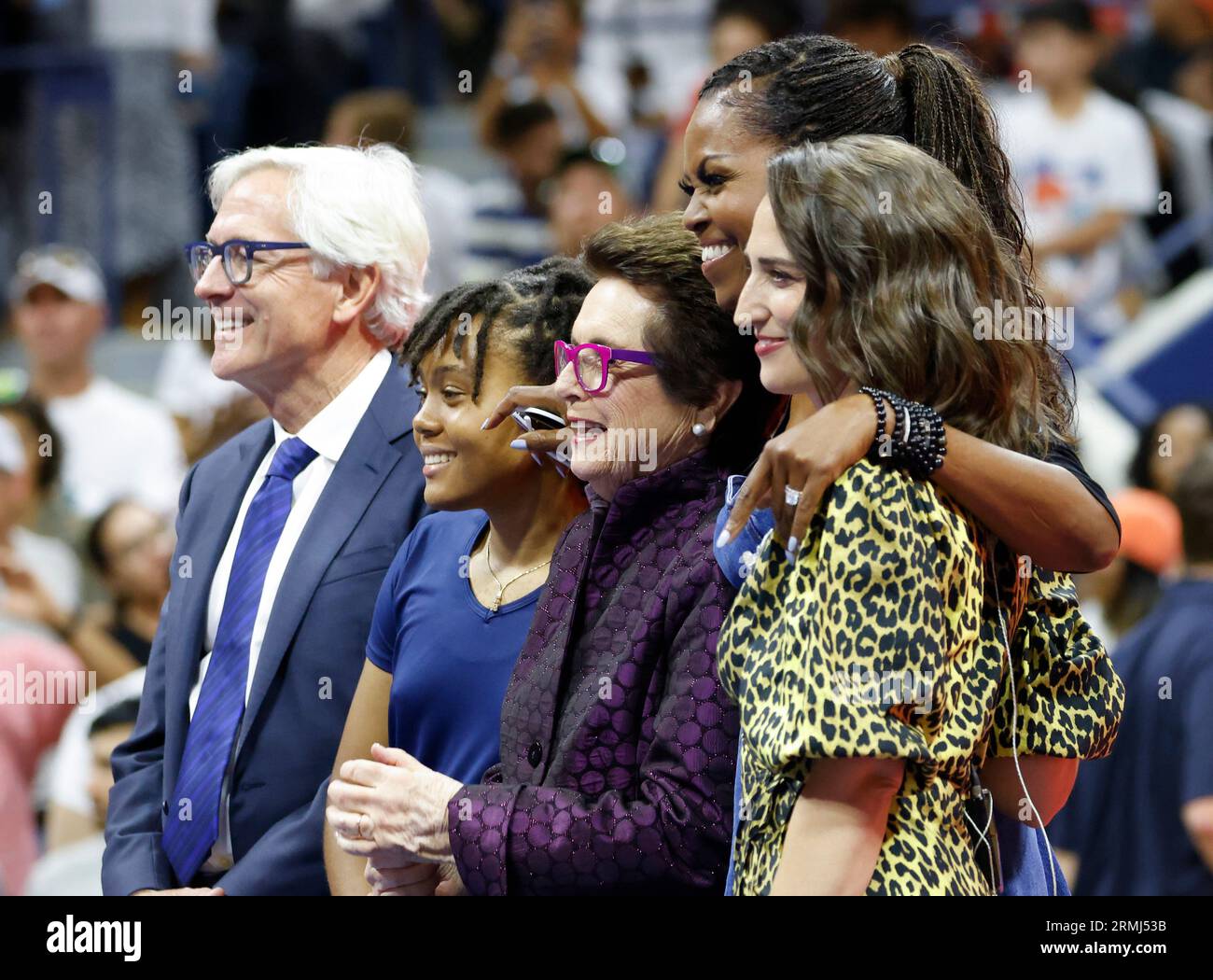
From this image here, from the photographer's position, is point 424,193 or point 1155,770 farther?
point 424,193

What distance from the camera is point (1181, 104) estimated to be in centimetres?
720

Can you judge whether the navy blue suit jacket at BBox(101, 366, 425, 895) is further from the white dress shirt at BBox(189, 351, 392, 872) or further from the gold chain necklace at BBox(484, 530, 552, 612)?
the gold chain necklace at BBox(484, 530, 552, 612)

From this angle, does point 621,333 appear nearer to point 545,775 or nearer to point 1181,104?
point 545,775

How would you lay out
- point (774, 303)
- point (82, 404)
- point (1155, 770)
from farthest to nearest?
1. point (82, 404)
2. point (1155, 770)
3. point (774, 303)

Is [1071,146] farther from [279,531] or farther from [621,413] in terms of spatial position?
[621,413]

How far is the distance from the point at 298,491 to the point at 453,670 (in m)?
0.58

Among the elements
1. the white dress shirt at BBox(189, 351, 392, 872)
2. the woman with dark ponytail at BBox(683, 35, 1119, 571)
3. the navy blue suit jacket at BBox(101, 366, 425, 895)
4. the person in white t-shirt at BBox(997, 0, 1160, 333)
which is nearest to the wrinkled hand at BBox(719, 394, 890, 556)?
the woman with dark ponytail at BBox(683, 35, 1119, 571)

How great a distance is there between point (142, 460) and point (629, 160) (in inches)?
95.2

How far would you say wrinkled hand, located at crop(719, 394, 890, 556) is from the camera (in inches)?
73.9

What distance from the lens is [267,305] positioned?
2916 mm

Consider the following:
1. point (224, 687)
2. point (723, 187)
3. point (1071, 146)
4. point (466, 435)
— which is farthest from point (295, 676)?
point (1071, 146)

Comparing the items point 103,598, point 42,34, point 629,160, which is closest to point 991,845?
point 103,598

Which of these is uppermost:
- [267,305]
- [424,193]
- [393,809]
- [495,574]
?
[424,193]

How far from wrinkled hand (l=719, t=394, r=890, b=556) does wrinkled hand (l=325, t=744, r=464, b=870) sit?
2.03 ft
